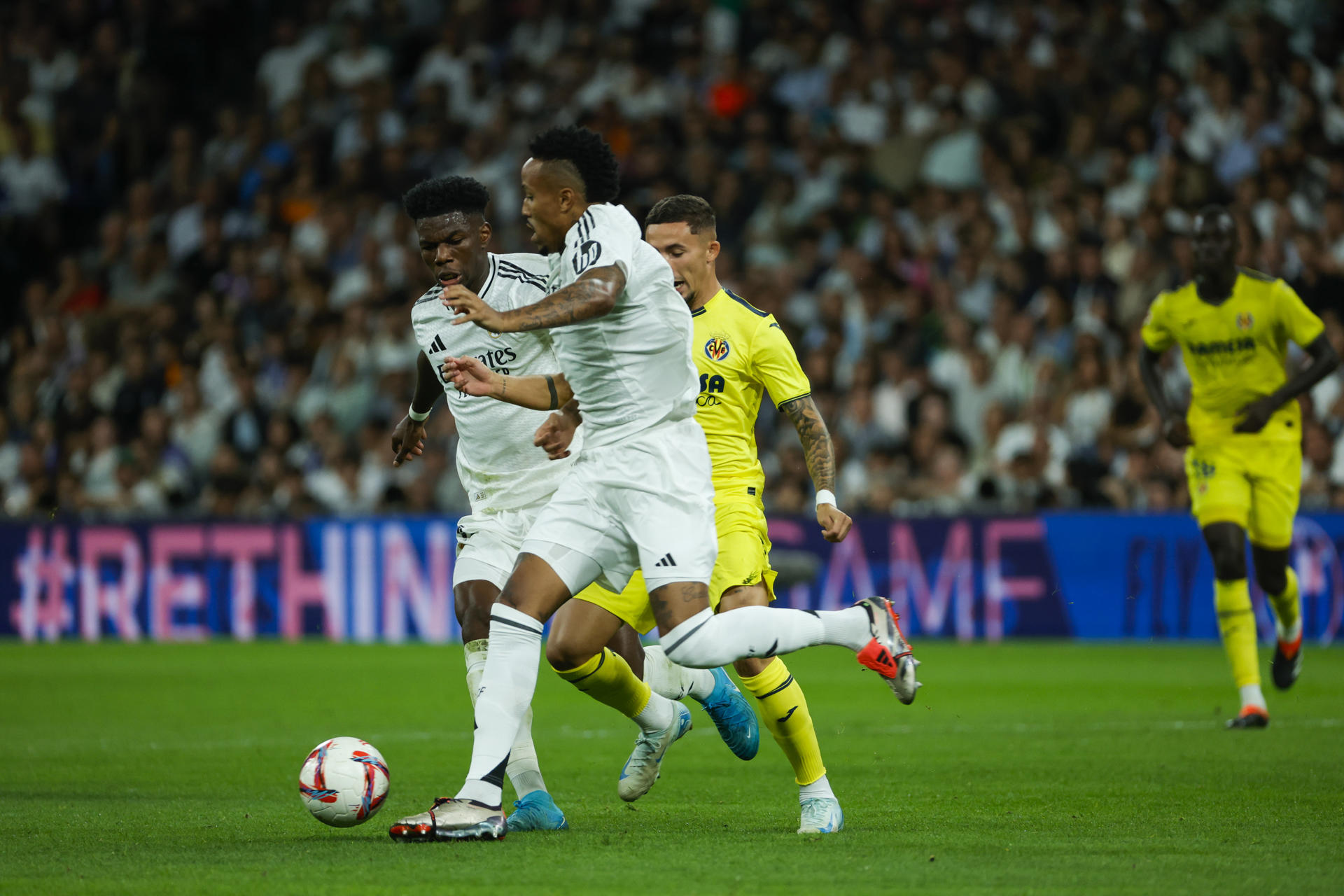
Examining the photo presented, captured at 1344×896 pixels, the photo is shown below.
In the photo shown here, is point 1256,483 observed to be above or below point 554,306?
below

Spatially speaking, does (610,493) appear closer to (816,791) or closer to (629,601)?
(629,601)

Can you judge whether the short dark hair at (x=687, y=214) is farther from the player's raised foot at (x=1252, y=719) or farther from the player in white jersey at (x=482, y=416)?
the player's raised foot at (x=1252, y=719)

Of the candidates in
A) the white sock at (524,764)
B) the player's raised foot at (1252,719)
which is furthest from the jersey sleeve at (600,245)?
the player's raised foot at (1252,719)

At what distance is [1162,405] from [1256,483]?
723 millimetres

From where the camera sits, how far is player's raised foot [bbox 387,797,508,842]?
5672mm

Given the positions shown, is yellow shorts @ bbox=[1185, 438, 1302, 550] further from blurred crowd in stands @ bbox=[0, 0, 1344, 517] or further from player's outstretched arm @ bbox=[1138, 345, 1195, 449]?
blurred crowd in stands @ bbox=[0, 0, 1344, 517]

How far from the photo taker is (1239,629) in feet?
31.6

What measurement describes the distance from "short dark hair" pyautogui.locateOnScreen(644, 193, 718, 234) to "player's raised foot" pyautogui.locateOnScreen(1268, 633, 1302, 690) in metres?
4.96

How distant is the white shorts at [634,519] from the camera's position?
19.2 ft

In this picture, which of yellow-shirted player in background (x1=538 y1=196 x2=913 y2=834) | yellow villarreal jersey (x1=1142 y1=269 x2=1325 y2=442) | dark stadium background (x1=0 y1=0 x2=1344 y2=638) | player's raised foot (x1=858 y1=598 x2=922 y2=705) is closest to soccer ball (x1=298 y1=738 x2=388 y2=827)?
yellow-shirted player in background (x1=538 y1=196 x2=913 y2=834)

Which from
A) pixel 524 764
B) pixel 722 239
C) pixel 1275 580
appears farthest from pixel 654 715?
pixel 722 239

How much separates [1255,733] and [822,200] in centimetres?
1077

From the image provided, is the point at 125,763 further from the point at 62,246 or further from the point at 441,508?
the point at 62,246

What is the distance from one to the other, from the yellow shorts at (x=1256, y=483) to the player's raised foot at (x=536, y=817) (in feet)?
16.4
